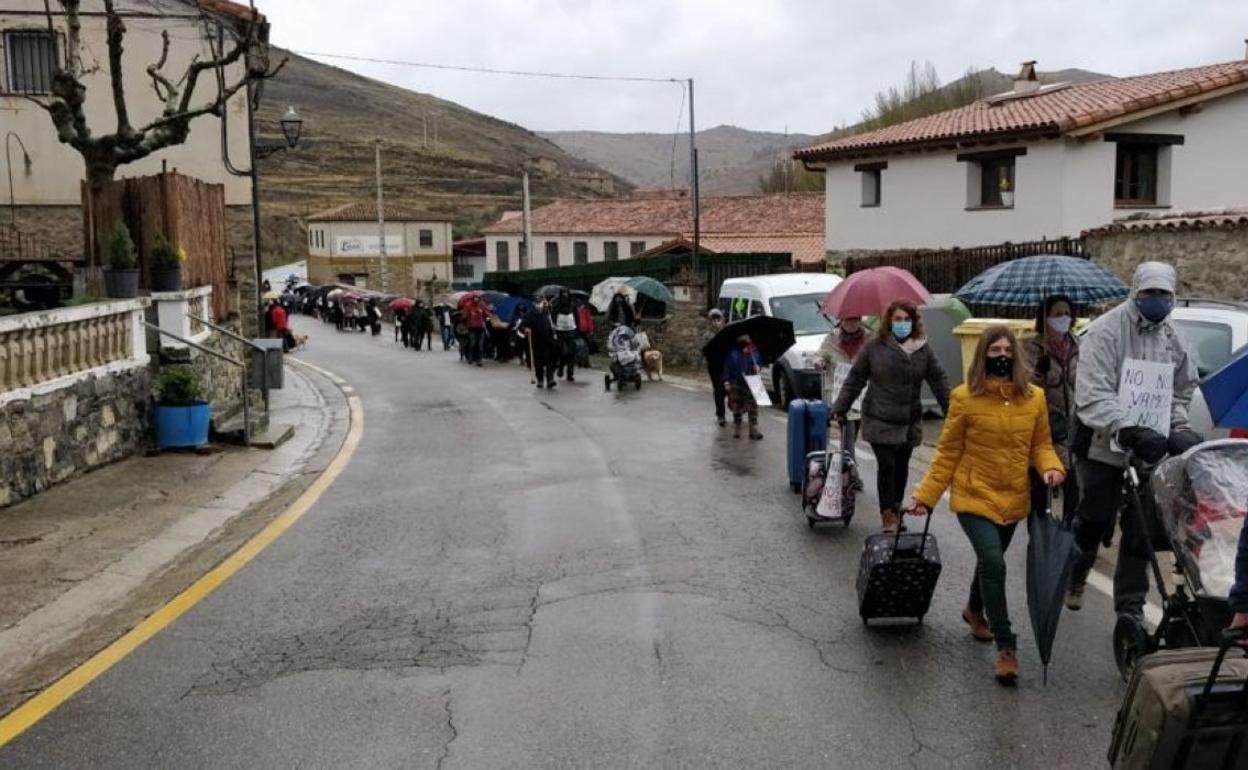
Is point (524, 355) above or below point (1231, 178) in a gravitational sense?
below

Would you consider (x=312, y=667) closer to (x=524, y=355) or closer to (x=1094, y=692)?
(x=1094, y=692)

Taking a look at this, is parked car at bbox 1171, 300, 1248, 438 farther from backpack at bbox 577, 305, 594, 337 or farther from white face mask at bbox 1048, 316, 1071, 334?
backpack at bbox 577, 305, 594, 337

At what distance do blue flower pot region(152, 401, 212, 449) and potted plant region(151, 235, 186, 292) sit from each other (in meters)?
1.77

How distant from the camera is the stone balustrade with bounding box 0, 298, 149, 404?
9.49 m

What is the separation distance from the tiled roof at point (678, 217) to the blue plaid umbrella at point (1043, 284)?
1547 inches

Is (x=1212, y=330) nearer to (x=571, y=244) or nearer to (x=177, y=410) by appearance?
(x=177, y=410)

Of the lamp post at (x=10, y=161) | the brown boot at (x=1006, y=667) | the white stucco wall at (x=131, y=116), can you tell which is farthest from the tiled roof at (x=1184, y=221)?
the lamp post at (x=10, y=161)

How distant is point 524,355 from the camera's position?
28.8 metres

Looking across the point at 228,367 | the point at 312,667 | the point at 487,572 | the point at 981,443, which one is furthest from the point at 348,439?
the point at 981,443

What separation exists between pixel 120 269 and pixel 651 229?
4794 cm

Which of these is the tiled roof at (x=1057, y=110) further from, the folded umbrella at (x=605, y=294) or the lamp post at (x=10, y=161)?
the lamp post at (x=10, y=161)

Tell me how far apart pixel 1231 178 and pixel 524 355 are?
16817mm

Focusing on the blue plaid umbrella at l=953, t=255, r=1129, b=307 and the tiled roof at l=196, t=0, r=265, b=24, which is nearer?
the blue plaid umbrella at l=953, t=255, r=1129, b=307

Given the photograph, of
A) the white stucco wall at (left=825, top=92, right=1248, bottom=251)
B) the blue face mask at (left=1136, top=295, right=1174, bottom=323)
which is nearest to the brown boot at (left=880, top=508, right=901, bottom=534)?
the blue face mask at (left=1136, top=295, right=1174, bottom=323)
